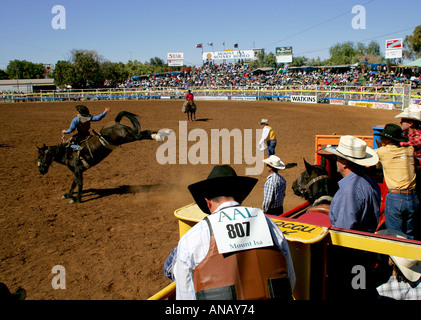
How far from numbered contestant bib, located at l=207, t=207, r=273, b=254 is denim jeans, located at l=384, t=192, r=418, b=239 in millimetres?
3104

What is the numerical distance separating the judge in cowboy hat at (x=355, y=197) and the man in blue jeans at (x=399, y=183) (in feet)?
4.56

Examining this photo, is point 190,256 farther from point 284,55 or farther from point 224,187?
point 284,55

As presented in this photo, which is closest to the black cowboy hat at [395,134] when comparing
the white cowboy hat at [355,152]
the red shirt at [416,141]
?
the red shirt at [416,141]

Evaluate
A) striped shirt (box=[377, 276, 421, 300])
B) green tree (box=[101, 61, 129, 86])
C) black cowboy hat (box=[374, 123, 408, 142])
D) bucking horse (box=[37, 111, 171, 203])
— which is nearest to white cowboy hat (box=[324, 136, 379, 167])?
striped shirt (box=[377, 276, 421, 300])

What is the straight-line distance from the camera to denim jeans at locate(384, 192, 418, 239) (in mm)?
4160

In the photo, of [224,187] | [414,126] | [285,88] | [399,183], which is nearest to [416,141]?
[414,126]

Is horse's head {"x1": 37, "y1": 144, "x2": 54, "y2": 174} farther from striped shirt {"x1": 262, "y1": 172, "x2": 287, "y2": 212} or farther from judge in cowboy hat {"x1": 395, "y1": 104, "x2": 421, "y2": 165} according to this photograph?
judge in cowboy hat {"x1": 395, "y1": 104, "x2": 421, "y2": 165}

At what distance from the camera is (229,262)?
5.74 feet

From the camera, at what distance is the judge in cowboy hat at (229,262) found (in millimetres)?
1731

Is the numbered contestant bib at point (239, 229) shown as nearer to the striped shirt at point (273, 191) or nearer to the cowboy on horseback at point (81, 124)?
the striped shirt at point (273, 191)

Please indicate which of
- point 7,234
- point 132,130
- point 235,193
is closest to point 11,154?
point 132,130

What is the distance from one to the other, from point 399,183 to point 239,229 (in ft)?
10.9
